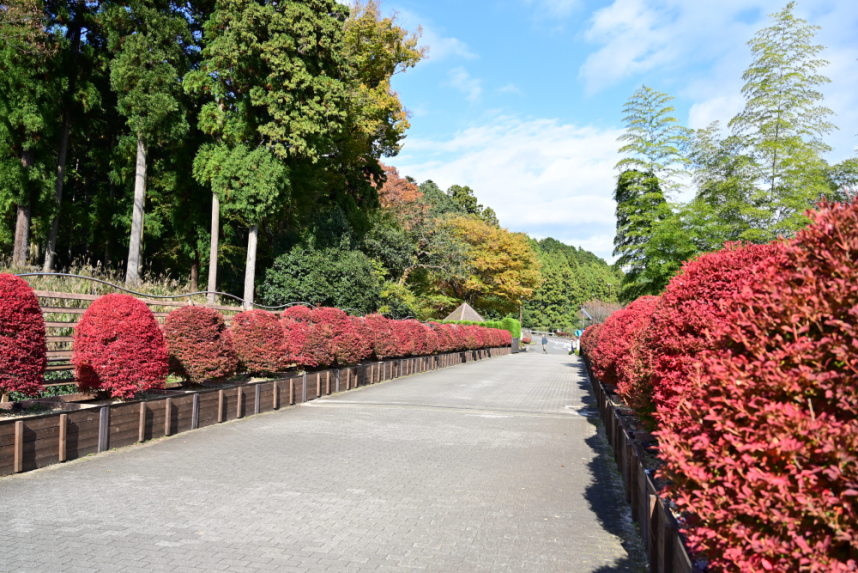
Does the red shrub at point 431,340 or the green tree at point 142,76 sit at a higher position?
the green tree at point 142,76

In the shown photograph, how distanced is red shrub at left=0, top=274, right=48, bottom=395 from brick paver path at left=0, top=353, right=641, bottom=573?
3.55 ft

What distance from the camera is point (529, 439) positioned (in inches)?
364

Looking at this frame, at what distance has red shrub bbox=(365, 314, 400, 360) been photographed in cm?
1761

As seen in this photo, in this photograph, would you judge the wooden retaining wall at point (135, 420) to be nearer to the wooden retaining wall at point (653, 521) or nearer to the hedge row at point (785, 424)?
the wooden retaining wall at point (653, 521)

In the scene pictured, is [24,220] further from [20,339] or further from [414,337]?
[20,339]

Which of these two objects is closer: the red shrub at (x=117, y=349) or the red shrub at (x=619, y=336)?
the red shrub at (x=117, y=349)

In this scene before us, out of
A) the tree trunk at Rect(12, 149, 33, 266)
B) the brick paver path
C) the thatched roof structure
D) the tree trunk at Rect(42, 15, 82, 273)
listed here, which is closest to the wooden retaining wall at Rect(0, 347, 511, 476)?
the brick paver path

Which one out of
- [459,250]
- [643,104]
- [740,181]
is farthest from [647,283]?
[459,250]

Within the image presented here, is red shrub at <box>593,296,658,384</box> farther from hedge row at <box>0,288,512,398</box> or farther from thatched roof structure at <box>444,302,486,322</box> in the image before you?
thatched roof structure at <box>444,302,486,322</box>

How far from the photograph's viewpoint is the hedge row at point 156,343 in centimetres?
640

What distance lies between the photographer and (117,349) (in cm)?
775

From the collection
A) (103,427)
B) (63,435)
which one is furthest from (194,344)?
(63,435)

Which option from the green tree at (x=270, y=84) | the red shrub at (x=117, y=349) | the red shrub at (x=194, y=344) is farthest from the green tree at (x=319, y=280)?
the red shrub at (x=117, y=349)

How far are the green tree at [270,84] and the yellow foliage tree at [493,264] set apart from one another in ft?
86.8
